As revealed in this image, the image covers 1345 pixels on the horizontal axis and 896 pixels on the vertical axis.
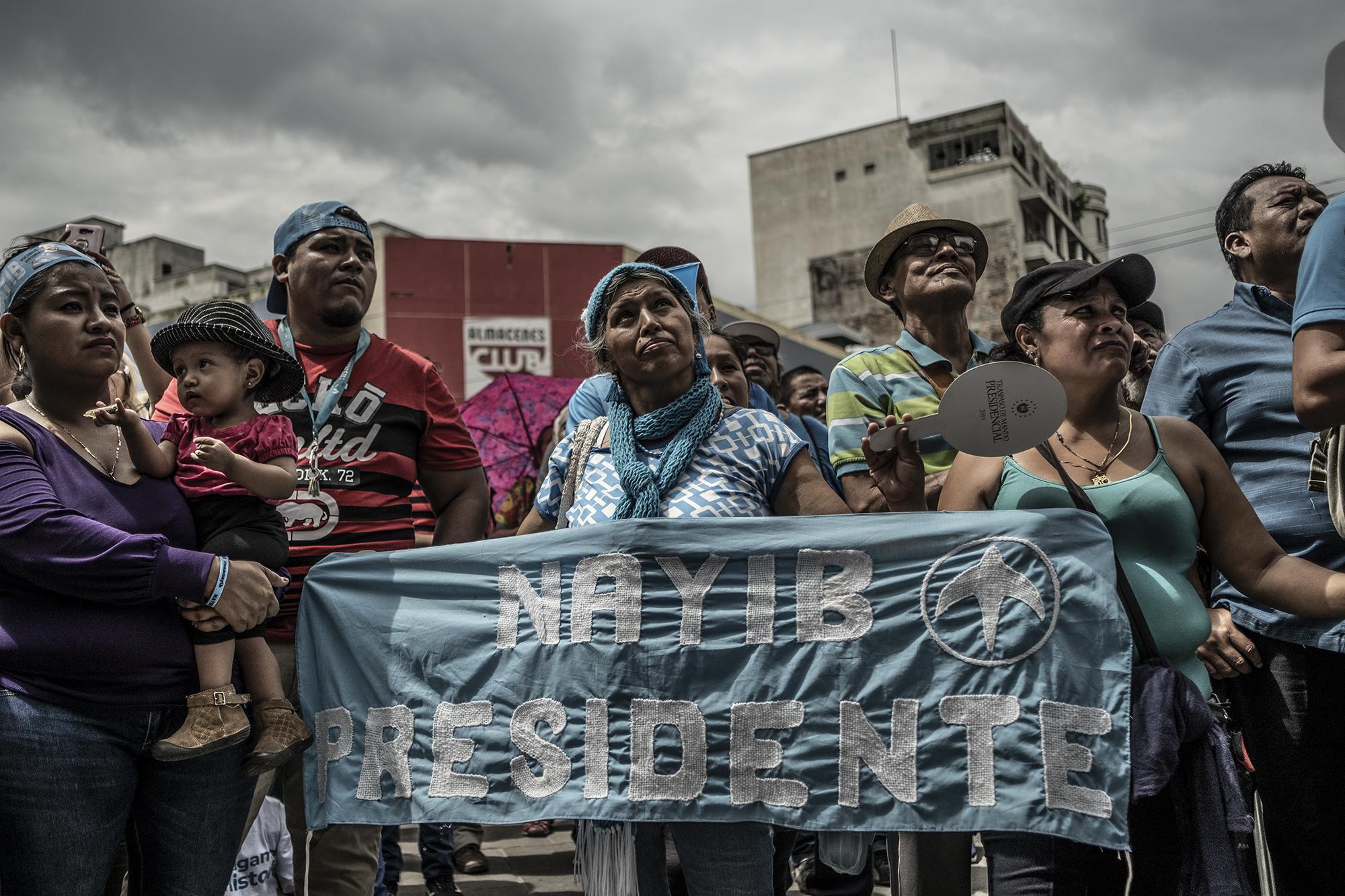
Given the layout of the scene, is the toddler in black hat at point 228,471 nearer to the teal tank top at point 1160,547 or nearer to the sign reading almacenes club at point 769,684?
the sign reading almacenes club at point 769,684

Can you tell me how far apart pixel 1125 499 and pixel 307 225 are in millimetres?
2583

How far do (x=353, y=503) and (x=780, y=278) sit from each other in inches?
1586

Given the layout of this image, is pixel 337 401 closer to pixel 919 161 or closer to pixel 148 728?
pixel 148 728

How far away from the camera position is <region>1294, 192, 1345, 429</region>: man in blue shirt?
2.68 m

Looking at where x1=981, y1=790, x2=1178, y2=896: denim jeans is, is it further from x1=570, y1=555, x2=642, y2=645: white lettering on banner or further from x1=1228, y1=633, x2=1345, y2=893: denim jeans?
x1=570, y1=555, x2=642, y2=645: white lettering on banner

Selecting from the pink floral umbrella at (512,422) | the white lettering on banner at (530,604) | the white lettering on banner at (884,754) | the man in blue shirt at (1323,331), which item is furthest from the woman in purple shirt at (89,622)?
the pink floral umbrella at (512,422)

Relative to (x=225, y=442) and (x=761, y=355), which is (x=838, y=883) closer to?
(x=225, y=442)

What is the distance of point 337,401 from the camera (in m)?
3.50

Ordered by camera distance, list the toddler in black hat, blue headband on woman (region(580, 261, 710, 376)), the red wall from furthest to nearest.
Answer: the red wall < blue headband on woman (region(580, 261, 710, 376)) < the toddler in black hat

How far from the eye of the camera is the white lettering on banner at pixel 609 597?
2.90 meters

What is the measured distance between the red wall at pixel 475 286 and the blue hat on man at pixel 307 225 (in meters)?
17.6

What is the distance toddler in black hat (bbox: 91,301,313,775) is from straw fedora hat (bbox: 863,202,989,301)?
198 cm

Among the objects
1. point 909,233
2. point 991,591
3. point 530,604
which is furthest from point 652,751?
point 909,233

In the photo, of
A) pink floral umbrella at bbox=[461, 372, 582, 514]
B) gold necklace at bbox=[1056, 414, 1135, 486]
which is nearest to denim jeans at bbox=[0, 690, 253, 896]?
gold necklace at bbox=[1056, 414, 1135, 486]
